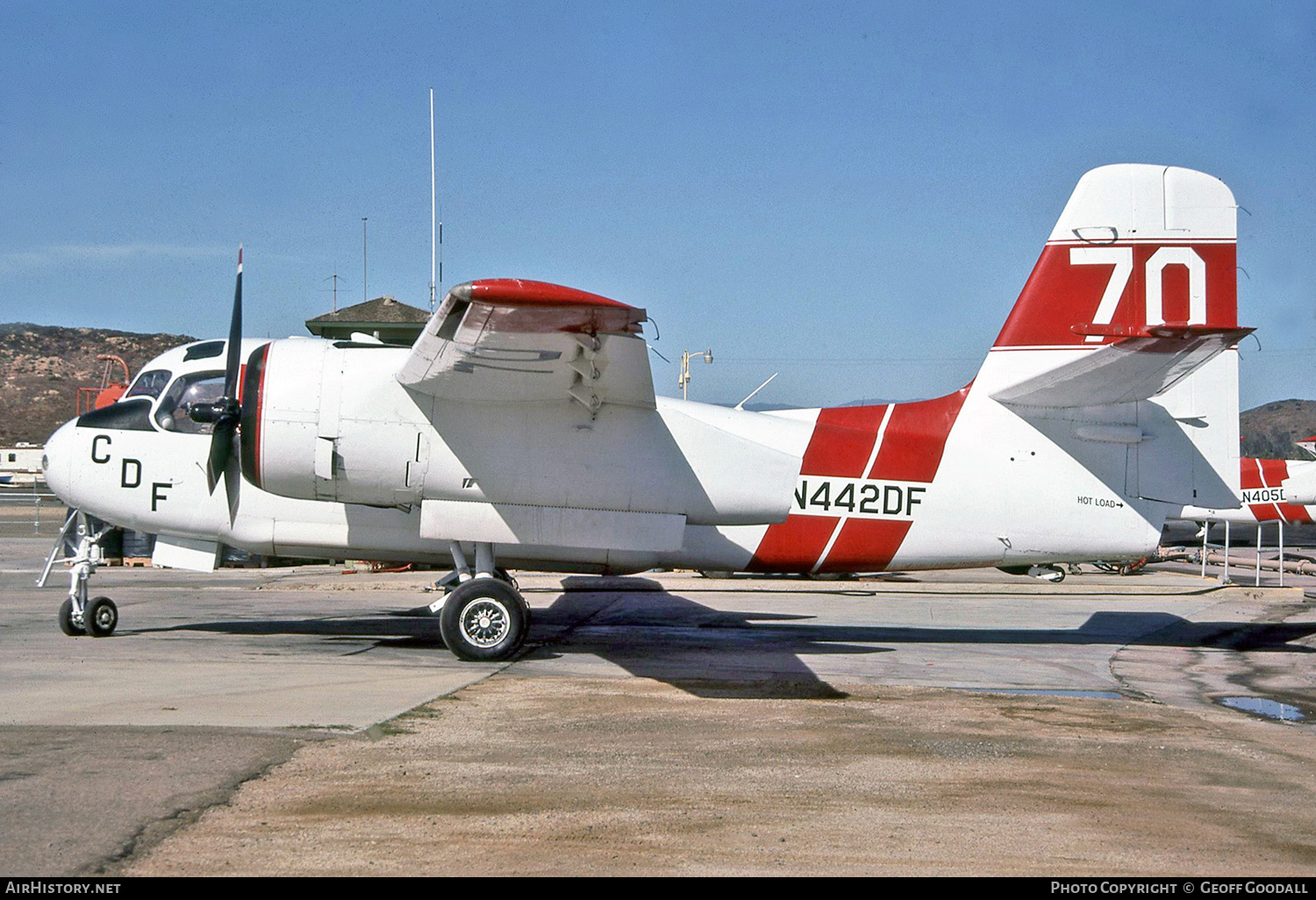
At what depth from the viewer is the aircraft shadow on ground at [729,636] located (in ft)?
35.8

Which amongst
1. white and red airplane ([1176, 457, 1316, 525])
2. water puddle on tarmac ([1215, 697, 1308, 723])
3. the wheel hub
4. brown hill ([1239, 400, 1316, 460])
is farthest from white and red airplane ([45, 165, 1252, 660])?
A: brown hill ([1239, 400, 1316, 460])

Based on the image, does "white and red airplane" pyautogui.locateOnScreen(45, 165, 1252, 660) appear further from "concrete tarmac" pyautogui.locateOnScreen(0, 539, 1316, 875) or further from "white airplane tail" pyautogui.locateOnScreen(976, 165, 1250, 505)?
"concrete tarmac" pyautogui.locateOnScreen(0, 539, 1316, 875)

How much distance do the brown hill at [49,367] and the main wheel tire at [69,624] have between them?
240 ft

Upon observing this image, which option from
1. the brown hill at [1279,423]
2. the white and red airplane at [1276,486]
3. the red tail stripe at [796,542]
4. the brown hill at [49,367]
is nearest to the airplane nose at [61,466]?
the red tail stripe at [796,542]

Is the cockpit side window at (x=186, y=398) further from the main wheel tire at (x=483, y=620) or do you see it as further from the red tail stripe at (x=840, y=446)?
the red tail stripe at (x=840, y=446)

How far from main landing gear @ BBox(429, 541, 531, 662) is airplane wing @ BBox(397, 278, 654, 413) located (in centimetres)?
191

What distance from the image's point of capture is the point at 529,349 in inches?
382

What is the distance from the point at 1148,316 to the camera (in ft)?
41.3

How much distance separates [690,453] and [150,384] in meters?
5.96

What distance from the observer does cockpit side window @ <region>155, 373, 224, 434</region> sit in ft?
39.7

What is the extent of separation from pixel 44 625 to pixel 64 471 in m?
2.55

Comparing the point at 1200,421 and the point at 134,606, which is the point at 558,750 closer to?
the point at 1200,421

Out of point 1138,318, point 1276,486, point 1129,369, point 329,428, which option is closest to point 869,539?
point 1129,369

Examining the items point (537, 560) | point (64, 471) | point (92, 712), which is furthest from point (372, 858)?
point (64, 471)
